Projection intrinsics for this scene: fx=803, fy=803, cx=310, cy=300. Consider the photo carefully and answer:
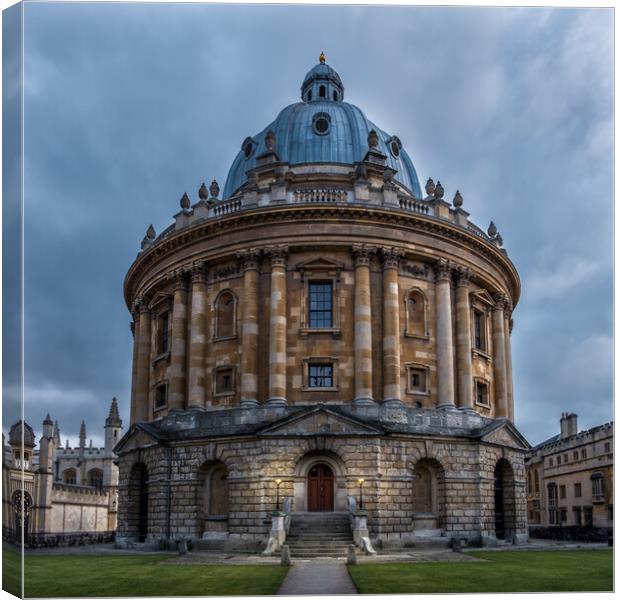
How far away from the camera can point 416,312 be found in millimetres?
44250

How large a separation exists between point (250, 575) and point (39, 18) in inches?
636

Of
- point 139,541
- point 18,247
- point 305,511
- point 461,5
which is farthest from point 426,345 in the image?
point 18,247

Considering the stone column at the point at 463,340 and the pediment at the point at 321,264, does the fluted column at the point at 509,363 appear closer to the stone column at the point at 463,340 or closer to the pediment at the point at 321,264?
the stone column at the point at 463,340

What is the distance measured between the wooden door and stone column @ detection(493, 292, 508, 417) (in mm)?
14510

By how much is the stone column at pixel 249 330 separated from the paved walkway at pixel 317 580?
545 inches

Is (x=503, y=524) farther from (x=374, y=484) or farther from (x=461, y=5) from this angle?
(x=461, y=5)

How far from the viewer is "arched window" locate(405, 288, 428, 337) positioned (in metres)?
43.7

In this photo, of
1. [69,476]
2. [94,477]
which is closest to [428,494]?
[94,477]

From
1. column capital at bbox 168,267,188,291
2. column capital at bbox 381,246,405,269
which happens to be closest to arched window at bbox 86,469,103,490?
column capital at bbox 168,267,188,291

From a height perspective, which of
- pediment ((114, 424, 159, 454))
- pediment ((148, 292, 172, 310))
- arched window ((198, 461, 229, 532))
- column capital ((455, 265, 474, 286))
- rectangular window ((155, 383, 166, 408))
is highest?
column capital ((455, 265, 474, 286))

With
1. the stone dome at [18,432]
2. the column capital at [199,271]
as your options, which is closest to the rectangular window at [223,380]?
the column capital at [199,271]

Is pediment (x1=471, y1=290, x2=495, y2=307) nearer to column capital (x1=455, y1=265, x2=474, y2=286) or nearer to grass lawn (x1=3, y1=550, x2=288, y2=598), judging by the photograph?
column capital (x1=455, y1=265, x2=474, y2=286)

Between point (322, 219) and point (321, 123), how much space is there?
41.0 ft

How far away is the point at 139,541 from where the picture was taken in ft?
145
